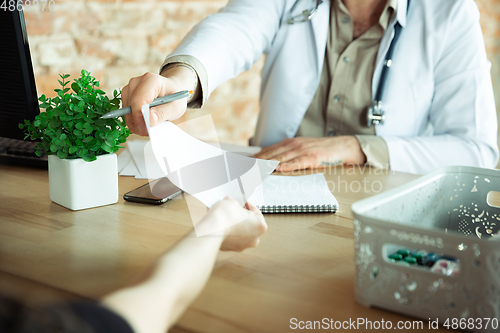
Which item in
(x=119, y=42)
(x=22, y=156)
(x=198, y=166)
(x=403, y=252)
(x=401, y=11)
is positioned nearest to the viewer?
(x=403, y=252)

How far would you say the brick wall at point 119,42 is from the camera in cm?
147

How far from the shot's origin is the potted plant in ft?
2.23

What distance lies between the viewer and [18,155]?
0.95 metres

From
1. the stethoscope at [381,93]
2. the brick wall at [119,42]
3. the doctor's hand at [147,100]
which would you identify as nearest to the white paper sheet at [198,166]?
the doctor's hand at [147,100]

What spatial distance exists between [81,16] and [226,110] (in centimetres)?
92

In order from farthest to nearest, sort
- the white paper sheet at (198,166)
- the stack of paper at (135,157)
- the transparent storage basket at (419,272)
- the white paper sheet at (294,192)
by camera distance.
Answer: the stack of paper at (135,157) < the white paper sheet at (294,192) < the white paper sheet at (198,166) < the transparent storage basket at (419,272)

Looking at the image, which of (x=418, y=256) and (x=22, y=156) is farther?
(x=22, y=156)

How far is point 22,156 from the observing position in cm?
94

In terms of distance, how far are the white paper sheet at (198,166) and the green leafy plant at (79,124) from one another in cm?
7

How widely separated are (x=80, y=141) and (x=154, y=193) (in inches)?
6.2

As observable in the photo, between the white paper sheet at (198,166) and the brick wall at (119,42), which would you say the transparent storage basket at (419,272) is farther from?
the brick wall at (119,42)

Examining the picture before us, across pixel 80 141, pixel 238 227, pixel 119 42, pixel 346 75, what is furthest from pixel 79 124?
pixel 119 42

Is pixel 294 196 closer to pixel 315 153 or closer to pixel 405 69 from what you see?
pixel 315 153

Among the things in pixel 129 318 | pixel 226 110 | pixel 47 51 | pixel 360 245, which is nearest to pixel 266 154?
pixel 360 245
